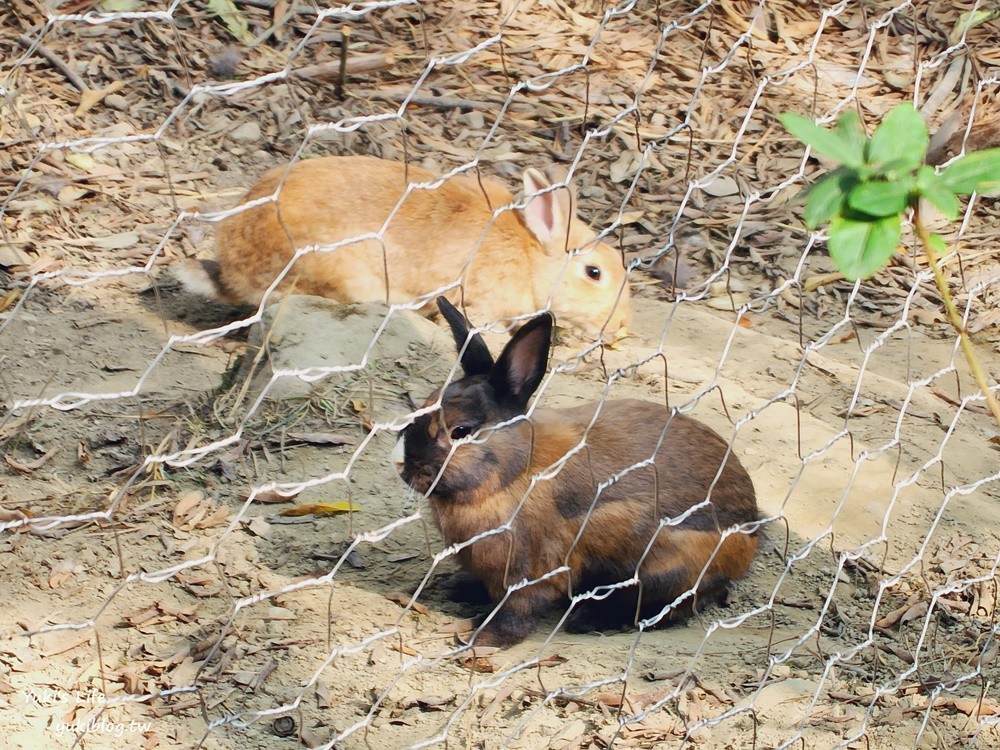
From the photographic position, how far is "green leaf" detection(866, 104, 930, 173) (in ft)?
7.51

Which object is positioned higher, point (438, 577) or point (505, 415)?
point (505, 415)

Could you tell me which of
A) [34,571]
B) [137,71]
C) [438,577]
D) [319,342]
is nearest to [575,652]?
[438,577]

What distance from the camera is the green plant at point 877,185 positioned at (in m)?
2.25

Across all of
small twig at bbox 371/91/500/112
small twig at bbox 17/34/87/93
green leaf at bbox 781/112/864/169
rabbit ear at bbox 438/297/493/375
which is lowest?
small twig at bbox 371/91/500/112

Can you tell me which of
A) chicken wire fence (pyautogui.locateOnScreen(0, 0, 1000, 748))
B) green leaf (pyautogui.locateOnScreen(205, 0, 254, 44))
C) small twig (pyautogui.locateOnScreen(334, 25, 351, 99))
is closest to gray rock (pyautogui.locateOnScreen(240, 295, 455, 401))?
chicken wire fence (pyautogui.locateOnScreen(0, 0, 1000, 748))

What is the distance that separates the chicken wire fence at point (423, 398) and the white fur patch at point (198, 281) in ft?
0.44

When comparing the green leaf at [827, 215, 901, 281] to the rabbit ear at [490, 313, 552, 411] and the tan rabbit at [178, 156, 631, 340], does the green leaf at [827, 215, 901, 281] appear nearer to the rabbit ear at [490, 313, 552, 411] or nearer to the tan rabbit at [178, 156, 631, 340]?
the rabbit ear at [490, 313, 552, 411]

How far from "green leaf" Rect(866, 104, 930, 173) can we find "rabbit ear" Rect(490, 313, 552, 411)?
1.35 m

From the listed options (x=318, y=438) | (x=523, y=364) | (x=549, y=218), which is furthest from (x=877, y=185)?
(x=549, y=218)

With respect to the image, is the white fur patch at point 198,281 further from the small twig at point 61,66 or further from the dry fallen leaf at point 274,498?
the dry fallen leaf at point 274,498

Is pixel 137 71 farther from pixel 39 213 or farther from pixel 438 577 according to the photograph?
pixel 438 577

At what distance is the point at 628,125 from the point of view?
823 centimetres

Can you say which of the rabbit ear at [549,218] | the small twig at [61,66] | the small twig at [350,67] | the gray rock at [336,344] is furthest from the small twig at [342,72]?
the gray rock at [336,344]

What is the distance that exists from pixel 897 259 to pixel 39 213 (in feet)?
16.3
